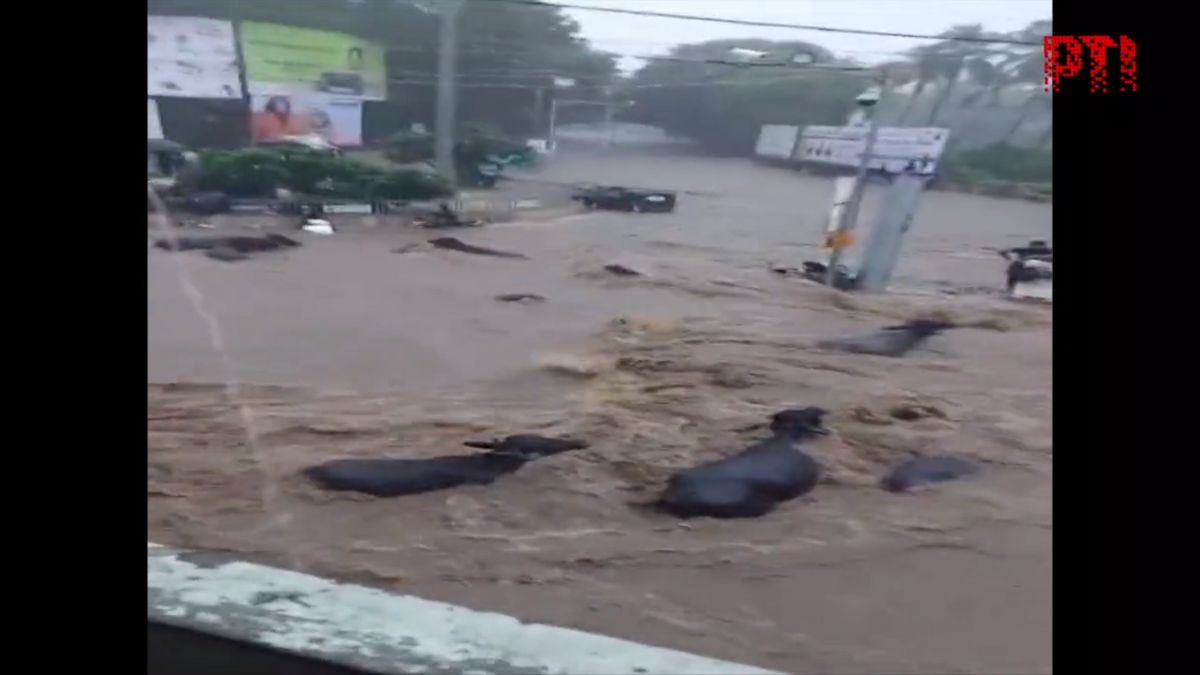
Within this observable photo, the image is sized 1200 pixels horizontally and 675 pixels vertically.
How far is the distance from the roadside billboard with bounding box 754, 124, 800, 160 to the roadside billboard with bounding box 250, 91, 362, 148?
0.96 metres

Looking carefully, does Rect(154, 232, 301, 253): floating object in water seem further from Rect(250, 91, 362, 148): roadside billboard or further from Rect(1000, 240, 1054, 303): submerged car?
Rect(1000, 240, 1054, 303): submerged car

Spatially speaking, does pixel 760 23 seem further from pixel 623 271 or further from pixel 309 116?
pixel 309 116

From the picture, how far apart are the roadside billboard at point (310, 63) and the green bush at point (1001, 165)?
134 centimetres

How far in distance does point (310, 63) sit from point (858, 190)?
1360 millimetres

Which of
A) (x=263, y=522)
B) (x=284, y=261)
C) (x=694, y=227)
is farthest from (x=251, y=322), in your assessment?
(x=694, y=227)

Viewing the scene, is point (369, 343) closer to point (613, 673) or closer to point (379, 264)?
point (379, 264)

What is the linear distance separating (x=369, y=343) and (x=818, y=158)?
46.6 inches

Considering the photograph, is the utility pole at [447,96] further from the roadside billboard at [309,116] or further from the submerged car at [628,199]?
the submerged car at [628,199]

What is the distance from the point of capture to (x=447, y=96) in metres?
3.16

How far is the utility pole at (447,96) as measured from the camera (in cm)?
314

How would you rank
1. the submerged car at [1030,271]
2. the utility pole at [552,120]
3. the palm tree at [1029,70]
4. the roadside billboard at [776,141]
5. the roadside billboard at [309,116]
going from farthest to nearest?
the roadside billboard at [309,116], the utility pole at [552,120], the roadside billboard at [776,141], the submerged car at [1030,271], the palm tree at [1029,70]

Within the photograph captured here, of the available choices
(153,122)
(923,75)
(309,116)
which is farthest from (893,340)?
(153,122)

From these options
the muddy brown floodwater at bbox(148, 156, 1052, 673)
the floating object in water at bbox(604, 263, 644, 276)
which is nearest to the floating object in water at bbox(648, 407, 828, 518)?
the muddy brown floodwater at bbox(148, 156, 1052, 673)

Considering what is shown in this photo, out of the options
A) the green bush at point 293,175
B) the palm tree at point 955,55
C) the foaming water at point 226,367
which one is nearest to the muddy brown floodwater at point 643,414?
the foaming water at point 226,367
